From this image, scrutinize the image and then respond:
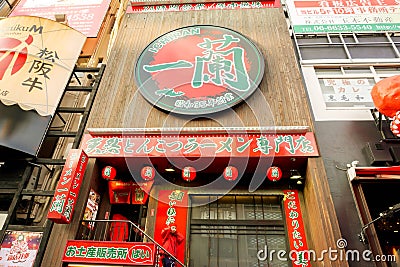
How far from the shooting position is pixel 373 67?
492 inches

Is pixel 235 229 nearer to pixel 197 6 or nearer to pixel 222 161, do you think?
pixel 222 161

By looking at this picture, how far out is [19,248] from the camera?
8070 mm

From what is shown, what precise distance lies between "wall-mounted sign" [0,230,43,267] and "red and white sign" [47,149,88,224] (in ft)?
3.62

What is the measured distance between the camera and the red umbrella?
8188 mm

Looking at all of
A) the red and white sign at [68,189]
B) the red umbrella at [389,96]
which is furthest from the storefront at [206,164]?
the red umbrella at [389,96]

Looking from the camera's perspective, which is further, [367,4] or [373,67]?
[367,4]

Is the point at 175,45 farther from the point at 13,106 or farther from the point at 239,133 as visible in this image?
the point at 13,106

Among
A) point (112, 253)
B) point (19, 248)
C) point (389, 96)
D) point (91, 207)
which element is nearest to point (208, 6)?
point (389, 96)

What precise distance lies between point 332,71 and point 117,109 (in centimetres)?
892

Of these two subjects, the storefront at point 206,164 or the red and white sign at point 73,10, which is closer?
the storefront at point 206,164


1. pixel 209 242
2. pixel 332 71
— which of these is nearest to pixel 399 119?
Result: pixel 332 71

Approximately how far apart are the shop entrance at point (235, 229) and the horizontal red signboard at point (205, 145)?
1795 mm

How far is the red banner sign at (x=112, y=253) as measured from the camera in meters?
7.11

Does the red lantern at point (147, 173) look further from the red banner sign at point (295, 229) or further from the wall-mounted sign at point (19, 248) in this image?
the red banner sign at point (295, 229)
